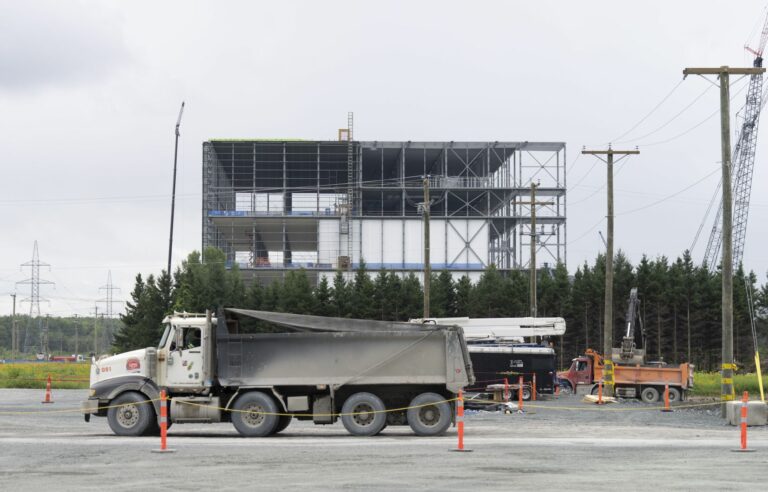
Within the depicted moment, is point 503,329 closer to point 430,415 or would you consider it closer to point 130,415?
point 430,415

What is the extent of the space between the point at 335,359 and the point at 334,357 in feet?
0.18

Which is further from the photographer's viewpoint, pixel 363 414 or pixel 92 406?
pixel 363 414

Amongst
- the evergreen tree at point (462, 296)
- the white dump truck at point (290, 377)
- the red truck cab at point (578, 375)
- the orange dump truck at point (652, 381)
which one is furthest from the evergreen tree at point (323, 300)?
the white dump truck at point (290, 377)

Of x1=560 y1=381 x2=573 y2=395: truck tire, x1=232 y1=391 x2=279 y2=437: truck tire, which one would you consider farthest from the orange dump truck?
x1=232 y1=391 x2=279 y2=437: truck tire

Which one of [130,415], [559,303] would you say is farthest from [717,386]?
[130,415]

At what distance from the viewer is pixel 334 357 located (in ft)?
84.5

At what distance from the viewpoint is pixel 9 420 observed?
3228cm

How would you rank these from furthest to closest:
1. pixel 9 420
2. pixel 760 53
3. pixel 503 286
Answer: pixel 760 53 → pixel 503 286 → pixel 9 420

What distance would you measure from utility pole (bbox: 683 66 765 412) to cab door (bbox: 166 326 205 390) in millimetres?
16857

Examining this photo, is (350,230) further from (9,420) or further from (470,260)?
(9,420)

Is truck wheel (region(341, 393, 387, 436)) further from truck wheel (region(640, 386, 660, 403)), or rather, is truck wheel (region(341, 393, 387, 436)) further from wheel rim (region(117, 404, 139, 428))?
truck wheel (region(640, 386, 660, 403))

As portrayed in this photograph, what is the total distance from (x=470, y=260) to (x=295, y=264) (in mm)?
18392

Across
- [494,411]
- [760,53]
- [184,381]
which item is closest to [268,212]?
[760,53]

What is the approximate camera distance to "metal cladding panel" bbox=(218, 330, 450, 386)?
25656 mm
